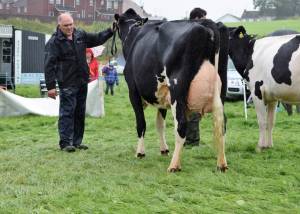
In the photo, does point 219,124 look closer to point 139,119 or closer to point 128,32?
point 139,119

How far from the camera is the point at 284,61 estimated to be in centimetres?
763

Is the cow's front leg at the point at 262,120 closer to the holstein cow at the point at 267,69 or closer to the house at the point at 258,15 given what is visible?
the holstein cow at the point at 267,69

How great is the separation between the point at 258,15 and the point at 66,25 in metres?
116

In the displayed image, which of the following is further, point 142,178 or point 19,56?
point 19,56

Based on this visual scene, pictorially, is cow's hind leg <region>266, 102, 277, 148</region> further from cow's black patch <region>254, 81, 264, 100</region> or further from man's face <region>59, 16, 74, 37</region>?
man's face <region>59, 16, 74, 37</region>

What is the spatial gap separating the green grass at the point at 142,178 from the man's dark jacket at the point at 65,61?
1.13m

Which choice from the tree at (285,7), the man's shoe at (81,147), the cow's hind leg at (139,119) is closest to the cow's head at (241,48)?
the cow's hind leg at (139,119)

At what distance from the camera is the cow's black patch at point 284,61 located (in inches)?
298

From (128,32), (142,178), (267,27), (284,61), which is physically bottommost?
(142,178)

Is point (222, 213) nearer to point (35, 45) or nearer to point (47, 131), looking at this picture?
point (47, 131)

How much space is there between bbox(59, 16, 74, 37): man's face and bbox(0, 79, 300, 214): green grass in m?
1.91

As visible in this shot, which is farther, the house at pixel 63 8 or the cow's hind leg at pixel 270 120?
the house at pixel 63 8

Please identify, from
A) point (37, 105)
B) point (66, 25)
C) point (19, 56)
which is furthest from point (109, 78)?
point (66, 25)

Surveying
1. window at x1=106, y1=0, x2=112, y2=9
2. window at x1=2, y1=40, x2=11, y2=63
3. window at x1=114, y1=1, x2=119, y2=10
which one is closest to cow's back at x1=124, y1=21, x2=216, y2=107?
window at x1=2, y1=40, x2=11, y2=63
